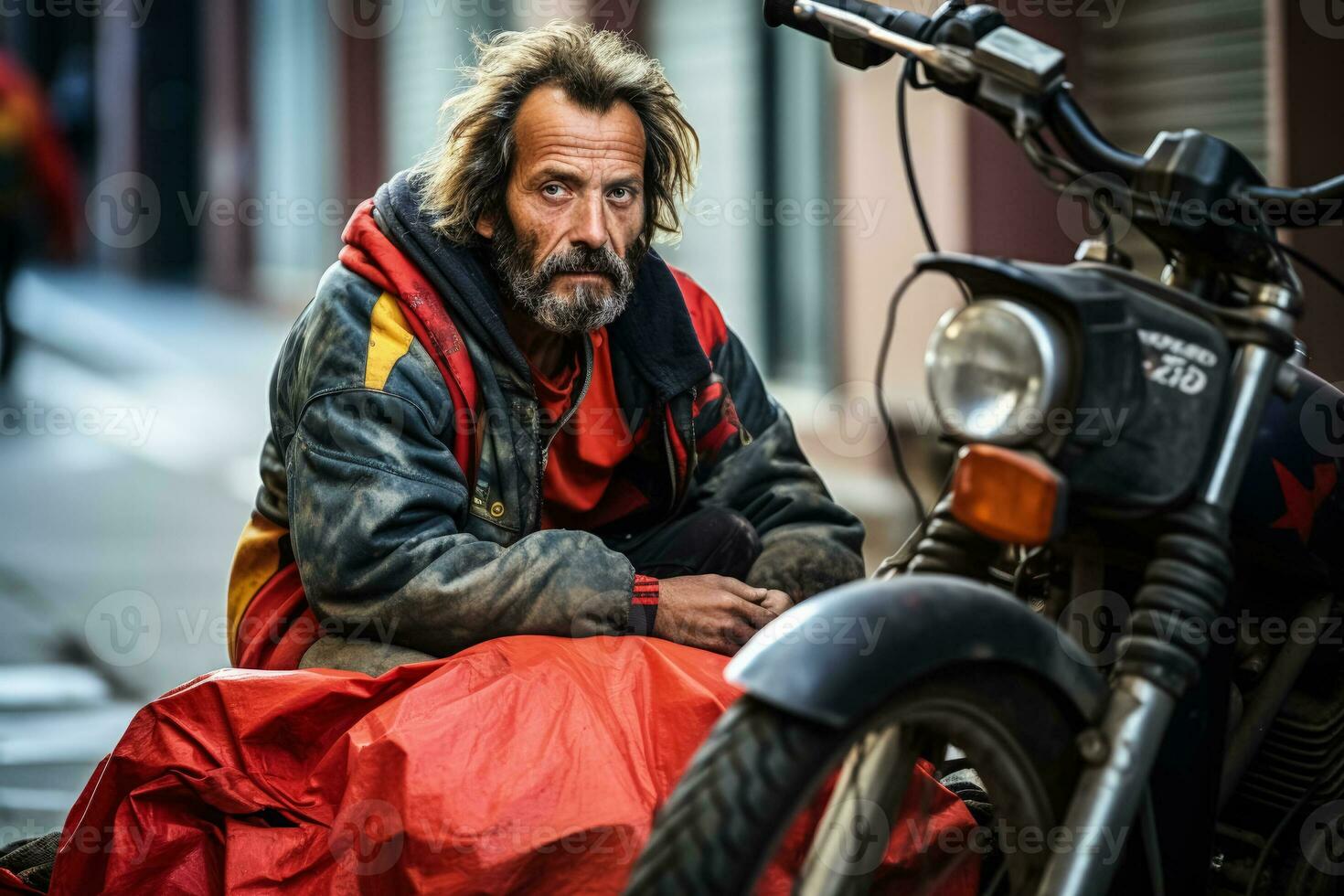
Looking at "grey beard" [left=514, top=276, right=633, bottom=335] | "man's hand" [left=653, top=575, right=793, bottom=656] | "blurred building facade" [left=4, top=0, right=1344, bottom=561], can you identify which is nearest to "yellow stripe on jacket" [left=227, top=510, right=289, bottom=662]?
"grey beard" [left=514, top=276, right=633, bottom=335]

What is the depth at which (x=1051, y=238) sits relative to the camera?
5805mm

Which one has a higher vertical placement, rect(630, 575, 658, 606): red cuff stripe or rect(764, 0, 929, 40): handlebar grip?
rect(764, 0, 929, 40): handlebar grip

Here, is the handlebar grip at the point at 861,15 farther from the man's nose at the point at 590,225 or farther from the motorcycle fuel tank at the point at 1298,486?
the motorcycle fuel tank at the point at 1298,486

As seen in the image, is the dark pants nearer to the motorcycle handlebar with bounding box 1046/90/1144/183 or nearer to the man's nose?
the man's nose

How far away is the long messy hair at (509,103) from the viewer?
9.16 feet

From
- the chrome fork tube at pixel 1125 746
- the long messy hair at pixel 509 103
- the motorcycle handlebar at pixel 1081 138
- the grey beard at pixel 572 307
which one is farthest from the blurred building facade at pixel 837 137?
the chrome fork tube at pixel 1125 746

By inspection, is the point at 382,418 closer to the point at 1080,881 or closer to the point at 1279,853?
the point at 1080,881

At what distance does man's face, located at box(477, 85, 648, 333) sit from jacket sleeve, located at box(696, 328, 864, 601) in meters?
0.36

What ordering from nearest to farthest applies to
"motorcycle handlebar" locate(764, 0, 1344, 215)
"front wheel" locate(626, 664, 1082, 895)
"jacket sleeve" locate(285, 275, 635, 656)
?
"front wheel" locate(626, 664, 1082, 895)
"motorcycle handlebar" locate(764, 0, 1344, 215)
"jacket sleeve" locate(285, 275, 635, 656)

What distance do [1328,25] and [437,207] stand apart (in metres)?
2.83

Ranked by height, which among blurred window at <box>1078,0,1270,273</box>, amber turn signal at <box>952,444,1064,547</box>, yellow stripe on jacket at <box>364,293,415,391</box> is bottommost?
amber turn signal at <box>952,444,1064,547</box>

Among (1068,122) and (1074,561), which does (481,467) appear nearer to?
(1074,561)

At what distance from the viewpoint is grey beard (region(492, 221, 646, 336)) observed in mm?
2729

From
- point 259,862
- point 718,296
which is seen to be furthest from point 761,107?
point 259,862
